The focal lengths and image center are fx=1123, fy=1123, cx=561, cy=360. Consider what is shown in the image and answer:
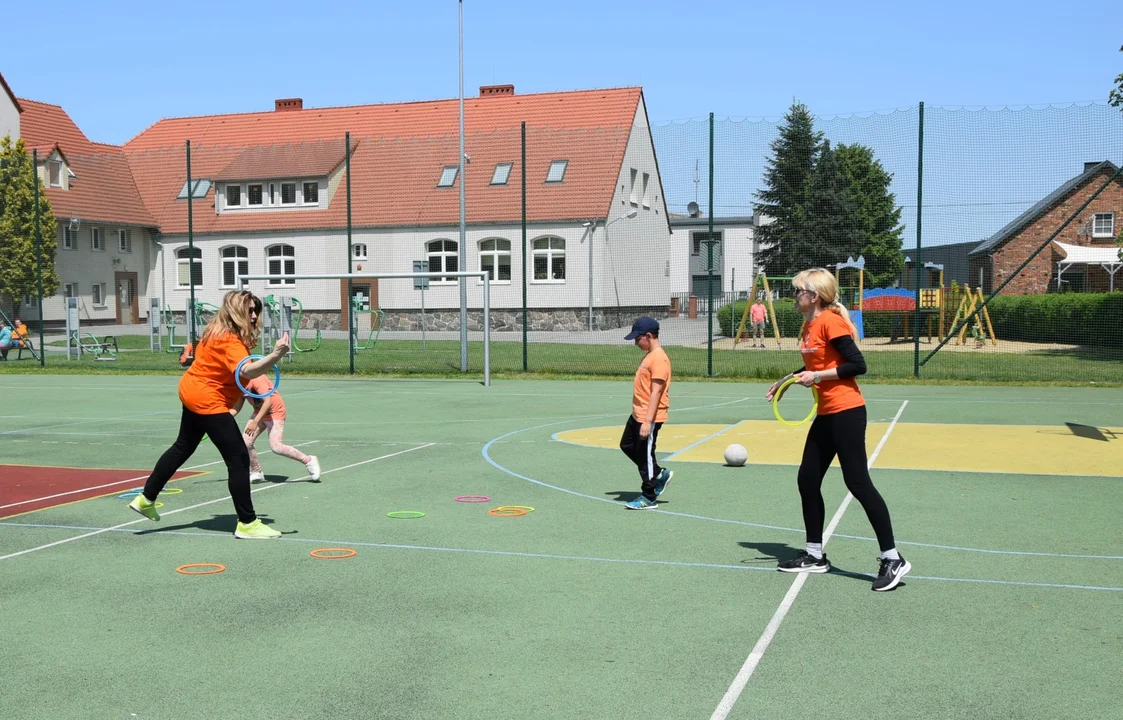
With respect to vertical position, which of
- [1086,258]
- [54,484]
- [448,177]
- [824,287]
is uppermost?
[448,177]

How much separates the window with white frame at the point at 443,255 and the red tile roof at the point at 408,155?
48.9 inches

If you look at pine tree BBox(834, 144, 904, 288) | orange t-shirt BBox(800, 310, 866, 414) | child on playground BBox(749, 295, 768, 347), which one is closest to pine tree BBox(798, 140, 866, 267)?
child on playground BBox(749, 295, 768, 347)

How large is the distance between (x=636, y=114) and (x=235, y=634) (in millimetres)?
41979

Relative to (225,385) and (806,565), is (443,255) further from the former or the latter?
(806,565)

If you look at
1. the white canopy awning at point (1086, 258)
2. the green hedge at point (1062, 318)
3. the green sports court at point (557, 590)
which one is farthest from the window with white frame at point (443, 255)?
the green sports court at point (557, 590)

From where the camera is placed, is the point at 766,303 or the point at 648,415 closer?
the point at 648,415

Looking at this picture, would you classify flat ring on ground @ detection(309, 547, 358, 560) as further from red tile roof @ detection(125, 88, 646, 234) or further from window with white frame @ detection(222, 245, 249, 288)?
window with white frame @ detection(222, 245, 249, 288)

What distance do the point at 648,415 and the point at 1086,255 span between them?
1081 inches

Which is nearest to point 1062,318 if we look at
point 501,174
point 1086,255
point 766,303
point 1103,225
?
point 1086,255

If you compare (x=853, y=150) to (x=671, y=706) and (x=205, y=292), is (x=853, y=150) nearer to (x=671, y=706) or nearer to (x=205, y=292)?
(x=205, y=292)

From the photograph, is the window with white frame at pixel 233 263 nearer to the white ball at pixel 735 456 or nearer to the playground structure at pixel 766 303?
the playground structure at pixel 766 303

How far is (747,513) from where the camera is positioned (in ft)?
28.3

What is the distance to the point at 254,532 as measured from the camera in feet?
25.3

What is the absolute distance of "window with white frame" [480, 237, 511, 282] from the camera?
42.1 meters
